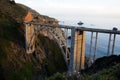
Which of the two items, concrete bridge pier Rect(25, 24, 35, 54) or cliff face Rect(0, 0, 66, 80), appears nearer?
cliff face Rect(0, 0, 66, 80)

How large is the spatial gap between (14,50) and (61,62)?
15.8 m

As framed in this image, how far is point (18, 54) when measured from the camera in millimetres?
68625

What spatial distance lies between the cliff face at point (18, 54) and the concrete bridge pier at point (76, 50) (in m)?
Result: 13.6

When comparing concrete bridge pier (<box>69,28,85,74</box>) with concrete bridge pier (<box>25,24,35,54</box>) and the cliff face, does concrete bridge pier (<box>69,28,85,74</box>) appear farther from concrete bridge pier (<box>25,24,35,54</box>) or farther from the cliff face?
concrete bridge pier (<box>25,24,35,54</box>)

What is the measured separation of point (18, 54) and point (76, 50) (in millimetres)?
21953

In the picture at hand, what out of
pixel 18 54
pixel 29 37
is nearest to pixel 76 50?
pixel 18 54

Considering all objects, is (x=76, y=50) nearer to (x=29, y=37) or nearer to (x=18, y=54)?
(x=18, y=54)

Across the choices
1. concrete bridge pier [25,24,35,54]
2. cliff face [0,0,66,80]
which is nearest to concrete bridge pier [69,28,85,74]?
cliff face [0,0,66,80]

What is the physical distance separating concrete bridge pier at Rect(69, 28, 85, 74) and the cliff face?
535 inches

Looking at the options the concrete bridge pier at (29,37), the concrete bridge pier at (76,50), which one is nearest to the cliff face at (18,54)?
the concrete bridge pier at (29,37)

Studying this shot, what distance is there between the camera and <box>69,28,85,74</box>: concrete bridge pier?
4951 cm

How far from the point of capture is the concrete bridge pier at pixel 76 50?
162 feet

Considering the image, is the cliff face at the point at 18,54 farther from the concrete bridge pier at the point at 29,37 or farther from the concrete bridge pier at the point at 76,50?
the concrete bridge pier at the point at 76,50

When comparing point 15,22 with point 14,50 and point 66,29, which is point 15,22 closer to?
point 14,50
